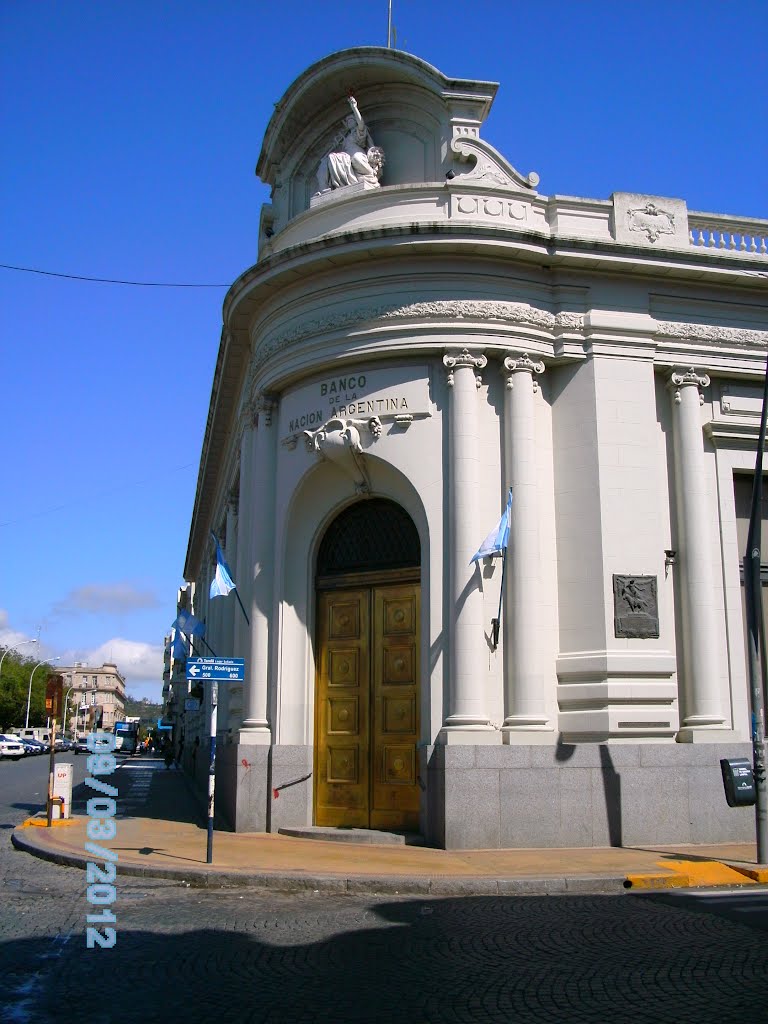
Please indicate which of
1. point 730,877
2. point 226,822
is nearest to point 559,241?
point 730,877

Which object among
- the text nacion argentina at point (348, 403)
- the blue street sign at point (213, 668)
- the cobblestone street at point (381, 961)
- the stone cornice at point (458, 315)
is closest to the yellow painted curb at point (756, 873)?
the cobblestone street at point (381, 961)

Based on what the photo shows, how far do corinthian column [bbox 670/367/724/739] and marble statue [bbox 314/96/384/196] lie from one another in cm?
694

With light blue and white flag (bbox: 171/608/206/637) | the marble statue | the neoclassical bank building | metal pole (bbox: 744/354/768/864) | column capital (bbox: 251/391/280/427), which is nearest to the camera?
A: metal pole (bbox: 744/354/768/864)

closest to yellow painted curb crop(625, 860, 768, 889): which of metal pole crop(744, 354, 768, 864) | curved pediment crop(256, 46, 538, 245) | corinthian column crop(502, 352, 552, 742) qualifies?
metal pole crop(744, 354, 768, 864)

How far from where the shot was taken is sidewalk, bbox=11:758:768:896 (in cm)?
1202

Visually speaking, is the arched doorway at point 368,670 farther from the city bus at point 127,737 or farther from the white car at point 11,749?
the city bus at point 127,737

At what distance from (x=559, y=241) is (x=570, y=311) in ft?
4.00

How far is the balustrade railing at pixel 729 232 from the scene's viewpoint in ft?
61.7

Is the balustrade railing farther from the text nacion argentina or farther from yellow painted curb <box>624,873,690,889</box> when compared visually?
yellow painted curb <box>624,873,690,889</box>

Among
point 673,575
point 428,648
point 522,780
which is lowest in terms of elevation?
point 522,780

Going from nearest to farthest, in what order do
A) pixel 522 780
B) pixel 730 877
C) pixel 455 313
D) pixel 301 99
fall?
pixel 730 877
pixel 522 780
pixel 455 313
pixel 301 99

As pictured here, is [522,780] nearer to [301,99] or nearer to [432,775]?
[432,775]

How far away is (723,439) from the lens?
18438 mm

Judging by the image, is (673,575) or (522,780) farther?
(673,575)
